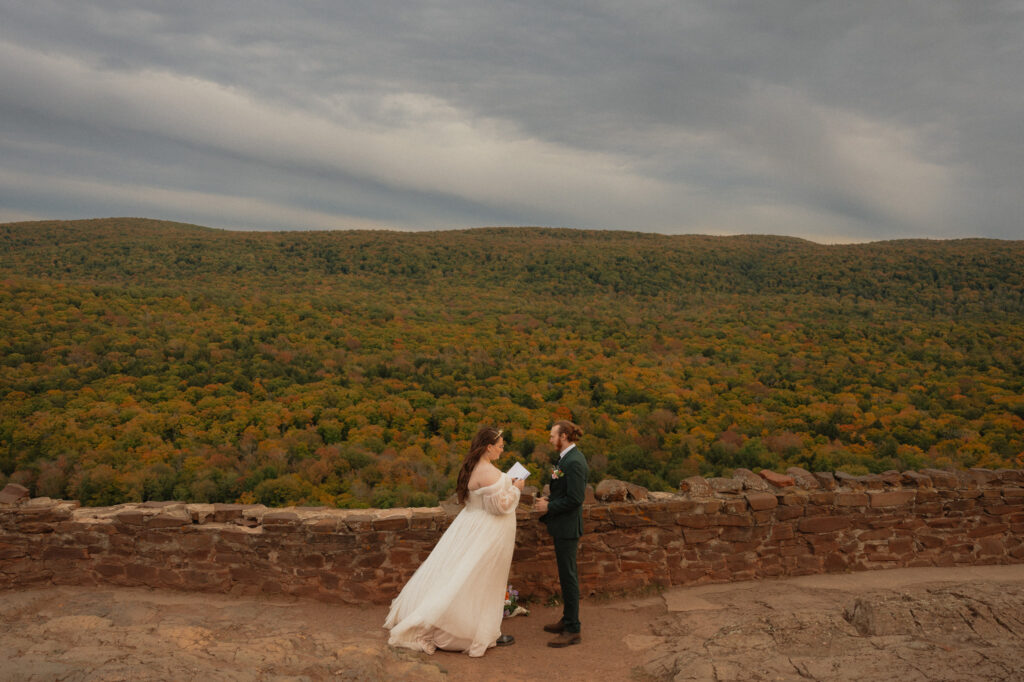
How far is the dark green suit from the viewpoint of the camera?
5.23 metres

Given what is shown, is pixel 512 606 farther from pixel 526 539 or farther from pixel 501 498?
pixel 501 498

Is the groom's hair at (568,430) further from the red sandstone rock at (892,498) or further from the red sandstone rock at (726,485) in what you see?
the red sandstone rock at (892,498)

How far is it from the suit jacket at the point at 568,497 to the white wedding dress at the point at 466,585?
0.38 metres

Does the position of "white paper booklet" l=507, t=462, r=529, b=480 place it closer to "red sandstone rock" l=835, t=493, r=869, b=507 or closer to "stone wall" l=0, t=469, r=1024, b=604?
"stone wall" l=0, t=469, r=1024, b=604

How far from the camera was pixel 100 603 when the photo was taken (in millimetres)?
5891

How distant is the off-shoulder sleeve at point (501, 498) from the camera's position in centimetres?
514

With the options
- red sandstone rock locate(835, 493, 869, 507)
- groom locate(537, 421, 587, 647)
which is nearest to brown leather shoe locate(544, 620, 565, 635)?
groom locate(537, 421, 587, 647)

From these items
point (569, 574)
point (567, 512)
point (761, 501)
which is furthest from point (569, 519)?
point (761, 501)

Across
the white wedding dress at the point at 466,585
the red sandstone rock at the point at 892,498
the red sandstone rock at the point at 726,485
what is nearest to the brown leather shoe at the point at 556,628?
the white wedding dress at the point at 466,585

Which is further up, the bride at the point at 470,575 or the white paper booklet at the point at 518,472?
the white paper booklet at the point at 518,472

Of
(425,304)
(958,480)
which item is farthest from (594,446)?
(425,304)

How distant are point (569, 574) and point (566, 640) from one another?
64 centimetres

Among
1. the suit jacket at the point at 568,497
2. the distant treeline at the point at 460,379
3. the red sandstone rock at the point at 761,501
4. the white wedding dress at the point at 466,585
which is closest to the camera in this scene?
the white wedding dress at the point at 466,585

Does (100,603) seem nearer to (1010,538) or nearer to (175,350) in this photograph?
(1010,538)
